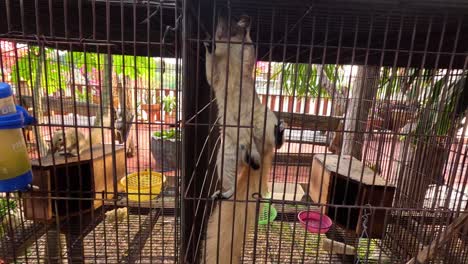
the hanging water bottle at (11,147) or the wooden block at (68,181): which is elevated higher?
the hanging water bottle at (11,147)

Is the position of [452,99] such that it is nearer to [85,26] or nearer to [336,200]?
[336,200]

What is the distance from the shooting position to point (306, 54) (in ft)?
8.41

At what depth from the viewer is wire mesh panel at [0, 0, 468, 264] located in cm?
147

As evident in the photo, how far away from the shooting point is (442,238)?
166cm

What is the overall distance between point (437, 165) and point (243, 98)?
179 centimetres

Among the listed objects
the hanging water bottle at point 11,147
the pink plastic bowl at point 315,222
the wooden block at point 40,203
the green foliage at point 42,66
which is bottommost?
the pink plastic bowl at point 315,222

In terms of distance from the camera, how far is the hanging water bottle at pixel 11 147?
4.30ft

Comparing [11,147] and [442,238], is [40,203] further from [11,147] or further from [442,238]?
[442,238]

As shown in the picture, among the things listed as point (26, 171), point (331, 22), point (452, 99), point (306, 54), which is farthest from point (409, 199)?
point (26, 171)

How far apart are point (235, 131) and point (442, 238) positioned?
1.43 meters

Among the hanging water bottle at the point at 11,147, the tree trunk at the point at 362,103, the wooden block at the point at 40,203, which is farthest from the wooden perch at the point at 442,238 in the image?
the wooden block at the point at 40,203

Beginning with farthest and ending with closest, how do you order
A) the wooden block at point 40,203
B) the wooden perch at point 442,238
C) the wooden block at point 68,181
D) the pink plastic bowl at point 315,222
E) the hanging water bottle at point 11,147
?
the pink plastic bowl at point 315,222 < the wooden block at point 40,203 < the wooden block at point 68,181 < the wooden perch at point 442,238 < the hanging water bottle at point 11,147

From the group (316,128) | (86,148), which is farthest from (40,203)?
(316,128)

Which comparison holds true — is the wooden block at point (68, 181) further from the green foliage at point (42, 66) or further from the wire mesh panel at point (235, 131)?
the green foliage at point (42, 66)
